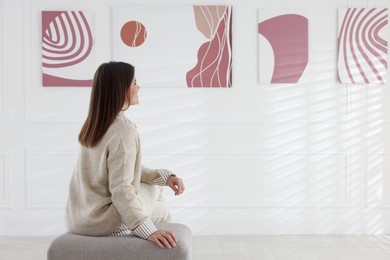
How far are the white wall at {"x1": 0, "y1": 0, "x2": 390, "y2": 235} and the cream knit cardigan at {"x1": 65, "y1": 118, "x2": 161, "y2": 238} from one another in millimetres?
2323

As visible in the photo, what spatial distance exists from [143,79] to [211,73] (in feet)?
1.72

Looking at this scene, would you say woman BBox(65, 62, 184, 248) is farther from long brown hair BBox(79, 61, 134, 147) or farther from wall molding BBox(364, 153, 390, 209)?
wall molding BBox(364, 153, 390, 209)

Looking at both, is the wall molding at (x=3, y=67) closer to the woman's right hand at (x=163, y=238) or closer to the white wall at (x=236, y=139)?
the white wall at (x=236, y=139)

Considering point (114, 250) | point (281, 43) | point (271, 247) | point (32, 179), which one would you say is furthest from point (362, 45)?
point (114, 250)

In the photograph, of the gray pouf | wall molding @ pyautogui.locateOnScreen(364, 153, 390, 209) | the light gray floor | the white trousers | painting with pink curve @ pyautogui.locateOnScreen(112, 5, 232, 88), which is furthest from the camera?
wall molding @ pyautogui.locateOnScreen(364, 153, 390, 209)

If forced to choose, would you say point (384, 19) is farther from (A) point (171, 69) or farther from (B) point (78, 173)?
(B) point (78, 173)

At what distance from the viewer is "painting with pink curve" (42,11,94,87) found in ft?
15.3

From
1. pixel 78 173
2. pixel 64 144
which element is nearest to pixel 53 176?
pixel 64 144

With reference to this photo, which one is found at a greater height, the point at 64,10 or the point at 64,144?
the point at 64,10

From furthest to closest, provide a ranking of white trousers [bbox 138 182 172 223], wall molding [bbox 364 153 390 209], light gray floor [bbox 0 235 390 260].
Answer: wall molding [bbox 364 153 390 209] < light gray floor [bbox 0 235 390 260] < white trousers [bbox 138 182 172 223]

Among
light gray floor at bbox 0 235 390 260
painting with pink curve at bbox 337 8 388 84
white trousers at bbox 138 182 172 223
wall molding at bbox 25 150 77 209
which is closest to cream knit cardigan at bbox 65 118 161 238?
white trousers at bbox 138 182 172 223

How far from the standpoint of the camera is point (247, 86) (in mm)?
4730

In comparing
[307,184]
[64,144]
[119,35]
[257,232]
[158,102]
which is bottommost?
[257,232]

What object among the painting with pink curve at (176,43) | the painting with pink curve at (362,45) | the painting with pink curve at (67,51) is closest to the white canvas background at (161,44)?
the painting with pink curve at (176,43)
